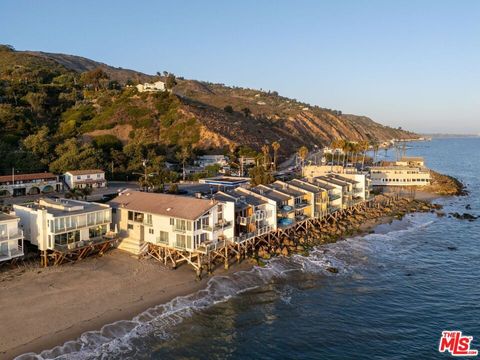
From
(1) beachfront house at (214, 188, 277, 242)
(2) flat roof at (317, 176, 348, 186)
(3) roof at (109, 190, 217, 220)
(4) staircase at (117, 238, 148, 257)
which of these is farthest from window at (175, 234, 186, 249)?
(2) flat roof at (317, 176, 348, 186)

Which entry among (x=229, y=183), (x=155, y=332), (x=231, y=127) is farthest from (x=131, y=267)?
(x=231, y=127)

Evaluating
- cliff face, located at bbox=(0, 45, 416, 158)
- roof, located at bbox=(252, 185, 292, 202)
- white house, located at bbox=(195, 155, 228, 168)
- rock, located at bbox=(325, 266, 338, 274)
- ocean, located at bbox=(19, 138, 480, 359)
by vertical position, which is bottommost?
ocean, located at bbox=(19, 138, 480, 359)

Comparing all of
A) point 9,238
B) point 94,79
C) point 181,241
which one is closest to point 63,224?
point 9,238

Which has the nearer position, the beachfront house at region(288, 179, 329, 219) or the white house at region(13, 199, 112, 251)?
the white house at region(13, 199, 112, 251)

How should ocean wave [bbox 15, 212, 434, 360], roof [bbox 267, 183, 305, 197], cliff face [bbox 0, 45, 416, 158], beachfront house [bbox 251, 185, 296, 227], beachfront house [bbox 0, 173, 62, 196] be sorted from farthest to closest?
cliff face [bbox 0, 45, 416, 158] < beachfront house [bbox 0, 173, 62, 196] < roof [bbox 267, 183, 305, 197] < beachfront house [bbox 251, 185, 296, 227] < ocean wave [bbox 15, 212, 434, 360]

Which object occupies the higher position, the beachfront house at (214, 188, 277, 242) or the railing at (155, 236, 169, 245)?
the beachfront house at (214, 188, 277, 242)

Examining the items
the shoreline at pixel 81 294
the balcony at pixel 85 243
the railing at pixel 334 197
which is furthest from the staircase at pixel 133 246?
the railing at pixel 334 197

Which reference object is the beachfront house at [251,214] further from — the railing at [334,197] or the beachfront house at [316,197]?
the railing at [334,197]

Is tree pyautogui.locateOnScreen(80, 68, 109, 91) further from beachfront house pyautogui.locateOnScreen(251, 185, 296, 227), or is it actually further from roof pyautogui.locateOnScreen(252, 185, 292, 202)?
beachfront house pyautogui.locateOnScreen(251, 185, 296, 227)
